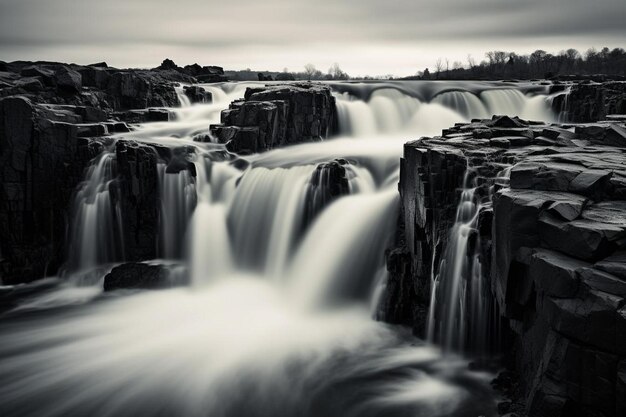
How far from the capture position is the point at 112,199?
16.1m

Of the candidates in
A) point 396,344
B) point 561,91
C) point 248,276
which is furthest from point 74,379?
point 561,91

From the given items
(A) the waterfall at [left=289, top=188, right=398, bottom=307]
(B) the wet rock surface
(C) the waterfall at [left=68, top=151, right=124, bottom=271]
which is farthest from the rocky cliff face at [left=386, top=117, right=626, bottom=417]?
(C) the waterfall at [left=68, top=151, right=124, bottom=271]

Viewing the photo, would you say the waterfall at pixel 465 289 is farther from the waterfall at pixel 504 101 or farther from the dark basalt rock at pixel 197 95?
the dark basalt rock at pixel 197 95

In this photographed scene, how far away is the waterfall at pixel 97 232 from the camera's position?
16.1m

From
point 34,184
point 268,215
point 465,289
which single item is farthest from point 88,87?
point 465,289

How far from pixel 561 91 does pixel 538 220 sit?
2284 centimetres

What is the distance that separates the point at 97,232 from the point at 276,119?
8991 millimetres

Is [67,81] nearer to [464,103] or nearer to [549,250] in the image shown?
[464,103]

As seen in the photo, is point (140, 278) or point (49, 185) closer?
point (140, 278)

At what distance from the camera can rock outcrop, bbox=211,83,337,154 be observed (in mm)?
19656

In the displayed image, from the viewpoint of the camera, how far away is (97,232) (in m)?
16.1

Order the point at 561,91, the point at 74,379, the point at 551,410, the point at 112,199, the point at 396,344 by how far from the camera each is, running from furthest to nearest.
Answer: the point at 561,91 → the point at 112,199 → the point at 396,344 → the point at 74,379 → the point at 551,410

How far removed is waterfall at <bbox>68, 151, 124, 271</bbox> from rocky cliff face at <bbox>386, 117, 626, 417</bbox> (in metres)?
9.83

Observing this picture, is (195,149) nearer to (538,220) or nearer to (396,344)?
(396,344)
